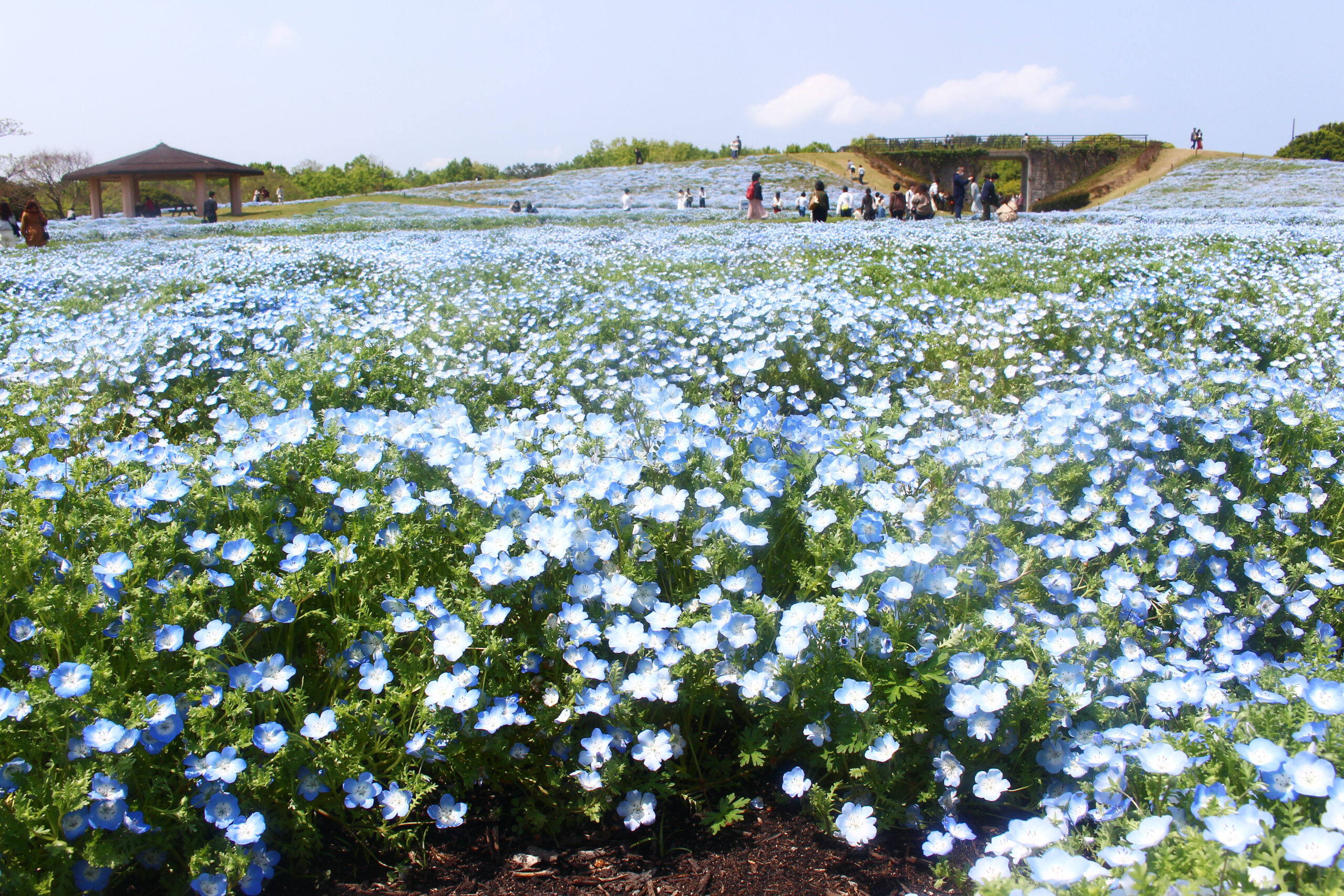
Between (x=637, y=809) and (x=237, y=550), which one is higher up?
(x=237, y=550)

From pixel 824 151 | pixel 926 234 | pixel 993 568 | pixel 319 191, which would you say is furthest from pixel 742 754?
pixel 319 191

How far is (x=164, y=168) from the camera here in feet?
117

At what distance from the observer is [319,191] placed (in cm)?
8162

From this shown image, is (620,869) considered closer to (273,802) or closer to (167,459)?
(273,802)

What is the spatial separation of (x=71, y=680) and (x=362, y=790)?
692 millimetres

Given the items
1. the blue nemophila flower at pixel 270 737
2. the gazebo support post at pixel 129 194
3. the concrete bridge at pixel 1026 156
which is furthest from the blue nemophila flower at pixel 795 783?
the concrete bridge at pixel 1026 156

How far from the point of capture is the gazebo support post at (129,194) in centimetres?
3562

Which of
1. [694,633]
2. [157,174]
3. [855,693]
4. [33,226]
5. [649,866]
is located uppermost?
[157,174]

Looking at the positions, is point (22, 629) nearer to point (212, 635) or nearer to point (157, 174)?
point (212, 635)

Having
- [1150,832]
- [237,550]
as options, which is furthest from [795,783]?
[237,550]

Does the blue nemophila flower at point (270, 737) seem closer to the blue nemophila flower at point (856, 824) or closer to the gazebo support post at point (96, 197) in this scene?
the blue nemophila flower at point (856, 824)

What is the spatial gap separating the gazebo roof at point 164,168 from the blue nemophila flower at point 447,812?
40.8m

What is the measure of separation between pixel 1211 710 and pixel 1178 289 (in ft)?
22.6

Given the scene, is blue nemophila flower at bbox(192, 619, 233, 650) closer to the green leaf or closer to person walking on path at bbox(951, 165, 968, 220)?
the green leaf
